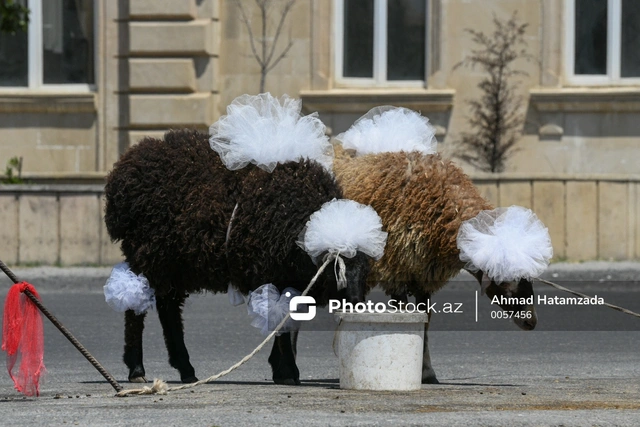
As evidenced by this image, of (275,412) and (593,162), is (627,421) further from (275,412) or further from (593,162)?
(593,162)

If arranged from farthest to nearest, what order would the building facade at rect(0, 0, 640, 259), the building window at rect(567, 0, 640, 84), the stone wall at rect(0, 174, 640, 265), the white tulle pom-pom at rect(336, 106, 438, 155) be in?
the building window at rect(567, 0, 640, 84)
the building facade at rect(0, 0, 640, 259)
the stone wall at rect(0, 174, 640, 265)
the white tulle pom-pom at rect(336, 106, 438, 155)

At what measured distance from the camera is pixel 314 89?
20375 millimetres

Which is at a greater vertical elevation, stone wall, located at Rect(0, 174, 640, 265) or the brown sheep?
the brown sheep

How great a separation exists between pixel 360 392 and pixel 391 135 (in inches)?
80.9

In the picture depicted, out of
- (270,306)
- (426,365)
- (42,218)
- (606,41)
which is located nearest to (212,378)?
(270,306)

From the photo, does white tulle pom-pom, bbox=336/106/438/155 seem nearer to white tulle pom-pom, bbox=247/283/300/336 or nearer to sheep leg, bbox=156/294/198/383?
white tulle pom-pom, bbox=247/283/300/336

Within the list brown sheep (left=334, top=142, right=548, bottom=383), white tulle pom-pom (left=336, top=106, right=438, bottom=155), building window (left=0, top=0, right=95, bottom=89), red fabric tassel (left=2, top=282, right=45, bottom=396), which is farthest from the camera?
building window (left=0, top=0, right=95, bottom=89)

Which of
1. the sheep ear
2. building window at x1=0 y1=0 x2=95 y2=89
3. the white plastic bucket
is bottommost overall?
the white plastic bucket

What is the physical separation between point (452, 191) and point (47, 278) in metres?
9.31

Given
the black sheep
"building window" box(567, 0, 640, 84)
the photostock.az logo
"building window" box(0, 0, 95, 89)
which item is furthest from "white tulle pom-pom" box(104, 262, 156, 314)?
"building window" box(0, 0, 95, 89)

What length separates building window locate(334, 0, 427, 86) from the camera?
67.8 ft

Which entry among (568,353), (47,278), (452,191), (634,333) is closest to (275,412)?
(452,191)

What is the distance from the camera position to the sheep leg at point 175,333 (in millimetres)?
8570

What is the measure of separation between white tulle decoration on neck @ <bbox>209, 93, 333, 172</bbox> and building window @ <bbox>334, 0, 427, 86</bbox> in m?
12.0
